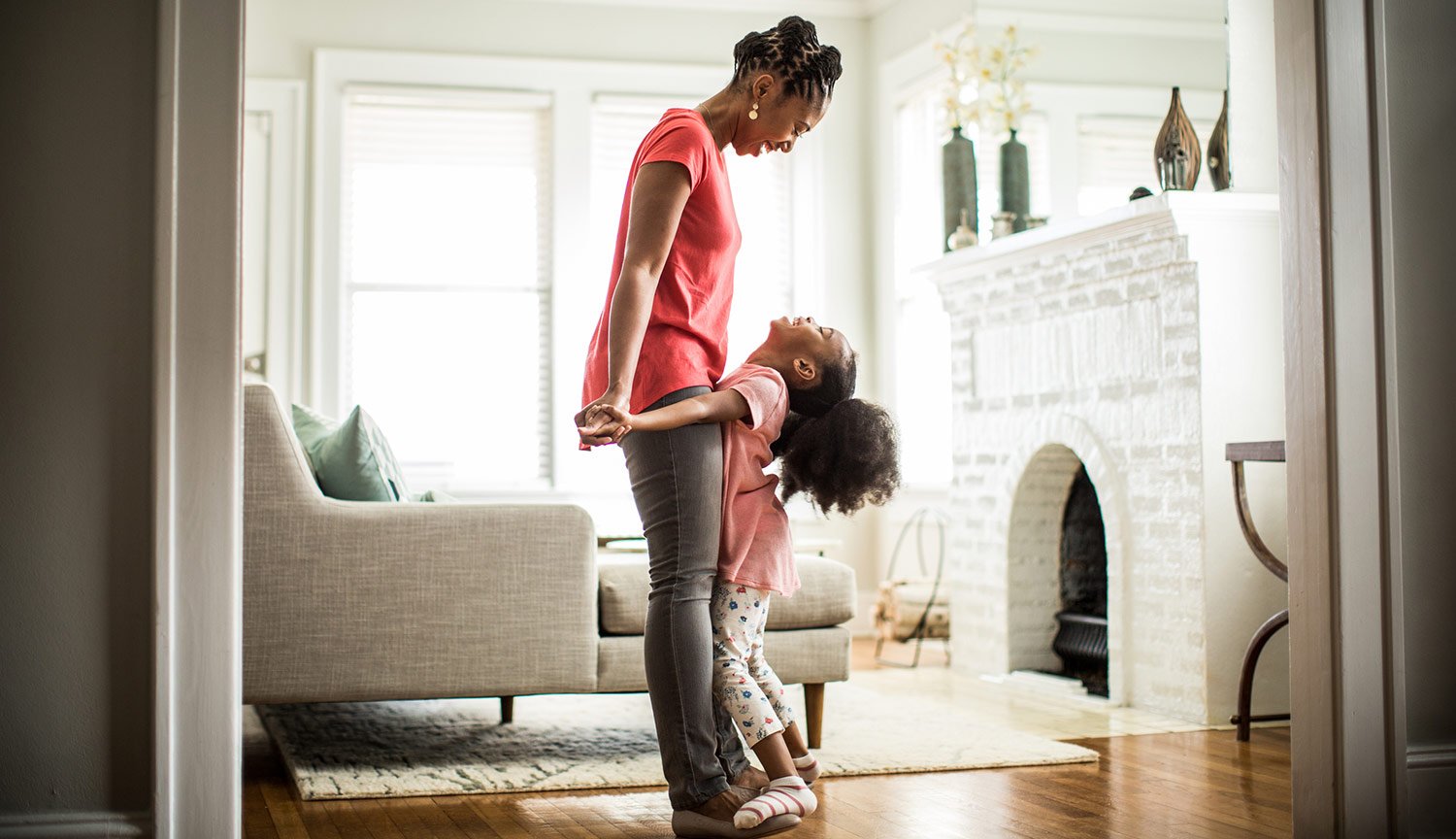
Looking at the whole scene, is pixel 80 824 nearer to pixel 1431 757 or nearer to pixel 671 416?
pixel 671 416

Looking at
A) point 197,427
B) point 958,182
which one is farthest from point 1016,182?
point 197,427

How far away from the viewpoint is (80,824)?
1843mm

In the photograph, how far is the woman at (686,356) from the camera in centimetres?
220

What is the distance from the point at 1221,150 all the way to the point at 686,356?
252cm

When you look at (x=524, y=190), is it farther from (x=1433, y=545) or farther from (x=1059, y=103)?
(x=1433, y=545)

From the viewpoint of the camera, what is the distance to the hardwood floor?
95.8 inches

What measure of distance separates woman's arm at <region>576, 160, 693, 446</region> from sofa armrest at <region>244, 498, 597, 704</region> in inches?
35.5

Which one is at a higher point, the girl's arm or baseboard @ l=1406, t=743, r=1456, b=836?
the girl's arm

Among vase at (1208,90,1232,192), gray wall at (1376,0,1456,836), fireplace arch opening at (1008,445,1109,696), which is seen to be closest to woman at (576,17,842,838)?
gray wall at (1376,0,1456,836)

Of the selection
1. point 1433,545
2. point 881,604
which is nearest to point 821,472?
point 1433,545

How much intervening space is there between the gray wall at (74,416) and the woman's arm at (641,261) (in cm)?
66

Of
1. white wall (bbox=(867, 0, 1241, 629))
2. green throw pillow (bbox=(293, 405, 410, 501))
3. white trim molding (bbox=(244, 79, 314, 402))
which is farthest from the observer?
white trim molding (bbox=(244, 79, 314, 402))

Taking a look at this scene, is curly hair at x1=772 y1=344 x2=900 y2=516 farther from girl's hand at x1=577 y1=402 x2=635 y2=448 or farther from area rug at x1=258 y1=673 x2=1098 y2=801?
area rug at x1=258 y1=673 x2=1098 y2=801

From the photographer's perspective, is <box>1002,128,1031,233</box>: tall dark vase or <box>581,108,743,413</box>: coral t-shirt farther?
<box>1002,128,1031,233</box>: tall dark vase
